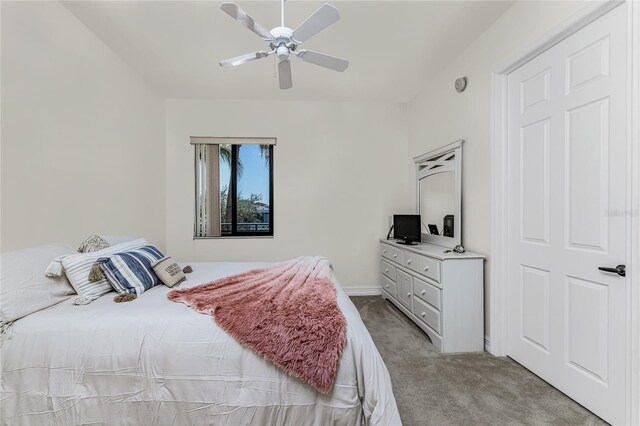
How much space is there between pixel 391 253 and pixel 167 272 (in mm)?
2541

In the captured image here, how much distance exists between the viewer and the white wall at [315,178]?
4.09 m

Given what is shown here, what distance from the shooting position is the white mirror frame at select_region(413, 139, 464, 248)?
2.89 metres

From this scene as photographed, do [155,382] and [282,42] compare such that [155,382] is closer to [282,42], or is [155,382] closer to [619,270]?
[282,42]

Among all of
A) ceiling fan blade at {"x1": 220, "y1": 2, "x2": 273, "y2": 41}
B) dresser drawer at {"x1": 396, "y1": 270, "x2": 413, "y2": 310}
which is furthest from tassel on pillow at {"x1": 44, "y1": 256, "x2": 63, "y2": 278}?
dresser drawer at {"x1": 396, "y1": 270, "x2": 413, "y2": 310}

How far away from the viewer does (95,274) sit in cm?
178

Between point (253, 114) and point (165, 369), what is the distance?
3.46m

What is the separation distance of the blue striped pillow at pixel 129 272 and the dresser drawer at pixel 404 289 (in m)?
2.33

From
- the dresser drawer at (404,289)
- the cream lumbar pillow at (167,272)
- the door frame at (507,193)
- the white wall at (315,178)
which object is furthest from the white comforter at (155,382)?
the white wall at (315,178)

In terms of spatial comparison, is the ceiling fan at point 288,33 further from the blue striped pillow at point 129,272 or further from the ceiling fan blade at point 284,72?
the blue striped pillow at point 129,272

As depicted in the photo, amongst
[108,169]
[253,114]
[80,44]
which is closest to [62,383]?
[108,169]

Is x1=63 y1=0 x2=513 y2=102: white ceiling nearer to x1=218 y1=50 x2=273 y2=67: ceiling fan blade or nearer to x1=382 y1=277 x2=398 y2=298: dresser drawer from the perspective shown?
x1=218 y1=50 x2=273 y2=67: ceiling fan blade

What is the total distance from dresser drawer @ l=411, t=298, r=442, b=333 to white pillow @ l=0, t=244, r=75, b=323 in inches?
104

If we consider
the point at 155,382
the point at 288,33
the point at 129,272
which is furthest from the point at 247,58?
the point at 155,382

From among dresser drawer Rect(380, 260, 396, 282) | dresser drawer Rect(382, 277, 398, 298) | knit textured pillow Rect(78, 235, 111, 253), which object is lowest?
dresser drawer Rect(382, 277, 398, 298)
